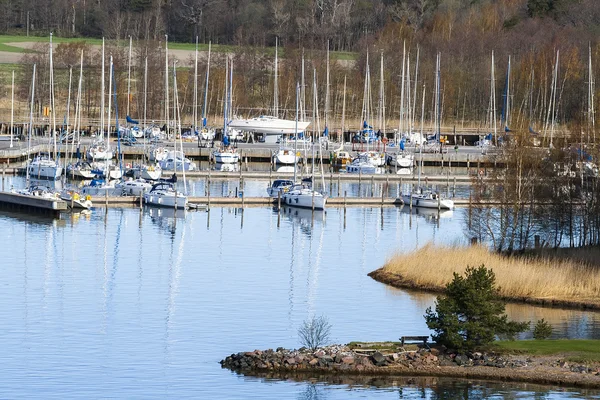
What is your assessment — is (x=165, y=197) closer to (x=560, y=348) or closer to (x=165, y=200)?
(x=165, y=200)

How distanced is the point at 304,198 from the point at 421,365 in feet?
151

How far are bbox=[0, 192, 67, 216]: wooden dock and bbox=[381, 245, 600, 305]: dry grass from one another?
2598 centimetres

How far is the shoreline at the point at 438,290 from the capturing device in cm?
5591

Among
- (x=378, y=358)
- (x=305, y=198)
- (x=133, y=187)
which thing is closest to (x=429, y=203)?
(x=305, y=198)

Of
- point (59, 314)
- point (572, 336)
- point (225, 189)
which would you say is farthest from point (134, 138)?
point (572, 336)

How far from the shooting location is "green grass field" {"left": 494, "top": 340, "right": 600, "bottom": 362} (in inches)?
1756

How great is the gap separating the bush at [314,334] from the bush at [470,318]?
3.85m

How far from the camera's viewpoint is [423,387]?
1705 inches

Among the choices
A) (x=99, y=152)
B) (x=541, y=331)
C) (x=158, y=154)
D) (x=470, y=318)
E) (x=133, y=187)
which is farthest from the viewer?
(x=158, y=154)

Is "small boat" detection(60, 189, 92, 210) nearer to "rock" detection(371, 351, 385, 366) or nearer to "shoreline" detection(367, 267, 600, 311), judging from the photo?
"shoreline" detection(367, 267, 600, 311)

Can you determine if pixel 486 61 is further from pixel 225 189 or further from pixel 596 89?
pixel 225 189

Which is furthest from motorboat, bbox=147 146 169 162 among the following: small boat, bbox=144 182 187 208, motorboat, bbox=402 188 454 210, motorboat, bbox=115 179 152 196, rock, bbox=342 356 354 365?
rock, bbox=342 356 354 365

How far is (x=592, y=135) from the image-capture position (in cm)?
6869

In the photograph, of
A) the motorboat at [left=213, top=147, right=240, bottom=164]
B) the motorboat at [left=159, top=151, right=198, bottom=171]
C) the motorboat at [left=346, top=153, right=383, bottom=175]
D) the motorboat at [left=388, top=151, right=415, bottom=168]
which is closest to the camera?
the motorboat at [left=159, top=151, right=198, bottom=171]
